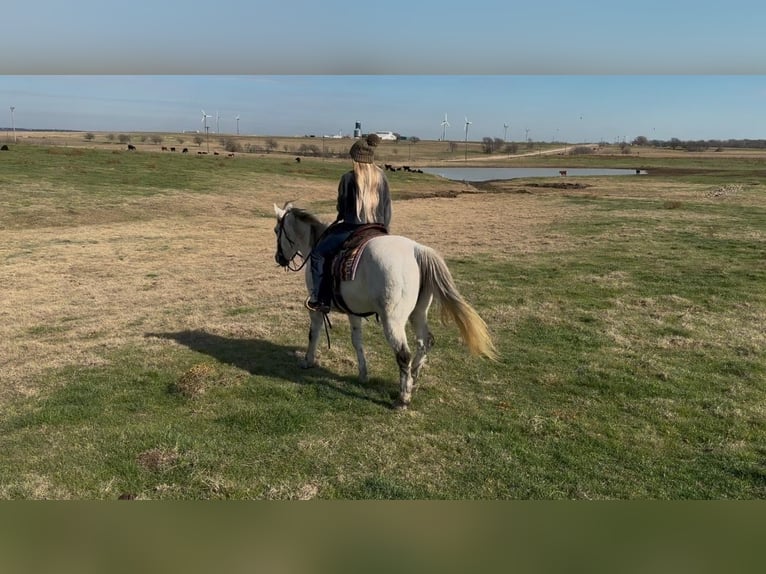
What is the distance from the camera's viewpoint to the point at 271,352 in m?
6.83

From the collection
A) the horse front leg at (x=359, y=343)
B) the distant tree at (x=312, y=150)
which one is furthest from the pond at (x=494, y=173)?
the horse front leg at (x=359, y=343)

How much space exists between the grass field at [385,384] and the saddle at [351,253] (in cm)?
133

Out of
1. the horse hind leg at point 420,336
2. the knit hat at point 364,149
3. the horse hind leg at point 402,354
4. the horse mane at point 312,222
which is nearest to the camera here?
the knit hat at point 364,149

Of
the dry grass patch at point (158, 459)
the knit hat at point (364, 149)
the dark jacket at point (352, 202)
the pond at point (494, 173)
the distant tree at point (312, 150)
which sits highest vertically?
the distant tree at point (312, 150)

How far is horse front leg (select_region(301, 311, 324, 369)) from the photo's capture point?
610cm

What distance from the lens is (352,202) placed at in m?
5.12

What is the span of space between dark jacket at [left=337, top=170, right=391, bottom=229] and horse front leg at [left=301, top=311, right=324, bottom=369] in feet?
4.54

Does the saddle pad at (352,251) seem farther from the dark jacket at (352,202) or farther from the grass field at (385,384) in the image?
the grass field at (385,384)

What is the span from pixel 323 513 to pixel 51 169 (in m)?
39.8

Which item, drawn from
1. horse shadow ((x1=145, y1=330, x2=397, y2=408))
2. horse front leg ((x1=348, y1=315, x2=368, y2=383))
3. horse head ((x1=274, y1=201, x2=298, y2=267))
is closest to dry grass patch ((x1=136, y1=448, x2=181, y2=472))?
horse shadow ((x1=145, y1=330, x2=397, y2=408))

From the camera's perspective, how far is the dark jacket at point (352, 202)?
5.05 metres

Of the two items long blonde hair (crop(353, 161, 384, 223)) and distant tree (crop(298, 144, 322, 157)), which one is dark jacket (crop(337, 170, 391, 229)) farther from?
distant tree (crop(298, 144, 322, 157))

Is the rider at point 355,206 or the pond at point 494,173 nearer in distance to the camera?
the rider at point 355,206

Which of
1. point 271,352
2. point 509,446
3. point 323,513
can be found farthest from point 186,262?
point 323,513
